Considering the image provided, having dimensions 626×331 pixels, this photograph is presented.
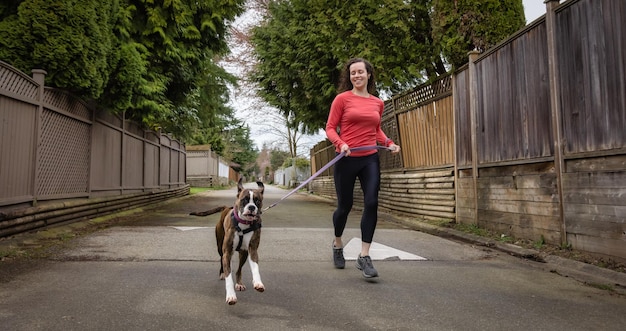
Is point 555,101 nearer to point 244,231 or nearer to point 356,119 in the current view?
point 356,119

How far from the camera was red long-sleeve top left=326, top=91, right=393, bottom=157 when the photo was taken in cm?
460

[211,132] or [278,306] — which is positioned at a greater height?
[211,132]

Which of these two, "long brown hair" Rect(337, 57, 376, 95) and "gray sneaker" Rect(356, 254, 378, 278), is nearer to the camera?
"gray sneaker" Rect(356, 254, 378, 278)

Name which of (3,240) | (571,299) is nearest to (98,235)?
(3,240)

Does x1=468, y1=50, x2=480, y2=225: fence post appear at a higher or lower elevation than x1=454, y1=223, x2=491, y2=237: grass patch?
higher

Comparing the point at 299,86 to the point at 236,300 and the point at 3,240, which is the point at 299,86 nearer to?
the point at 3,240

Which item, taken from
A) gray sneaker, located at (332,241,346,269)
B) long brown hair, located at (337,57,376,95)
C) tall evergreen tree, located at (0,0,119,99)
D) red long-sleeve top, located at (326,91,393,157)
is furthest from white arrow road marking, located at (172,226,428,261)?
tall evergreen tree, located at (0,0,119,99)

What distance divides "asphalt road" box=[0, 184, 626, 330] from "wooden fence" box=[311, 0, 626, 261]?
2.72 feet

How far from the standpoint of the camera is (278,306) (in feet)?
11.3

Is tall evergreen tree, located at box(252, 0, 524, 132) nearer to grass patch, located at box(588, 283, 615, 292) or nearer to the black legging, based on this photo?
the black legging

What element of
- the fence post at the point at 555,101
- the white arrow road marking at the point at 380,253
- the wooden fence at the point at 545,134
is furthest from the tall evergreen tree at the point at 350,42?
the white arrow road marking at the point at 380,253

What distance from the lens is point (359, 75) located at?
4.61 m

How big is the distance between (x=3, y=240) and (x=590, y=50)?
7.64 metres

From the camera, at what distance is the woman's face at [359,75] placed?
4.62 m
